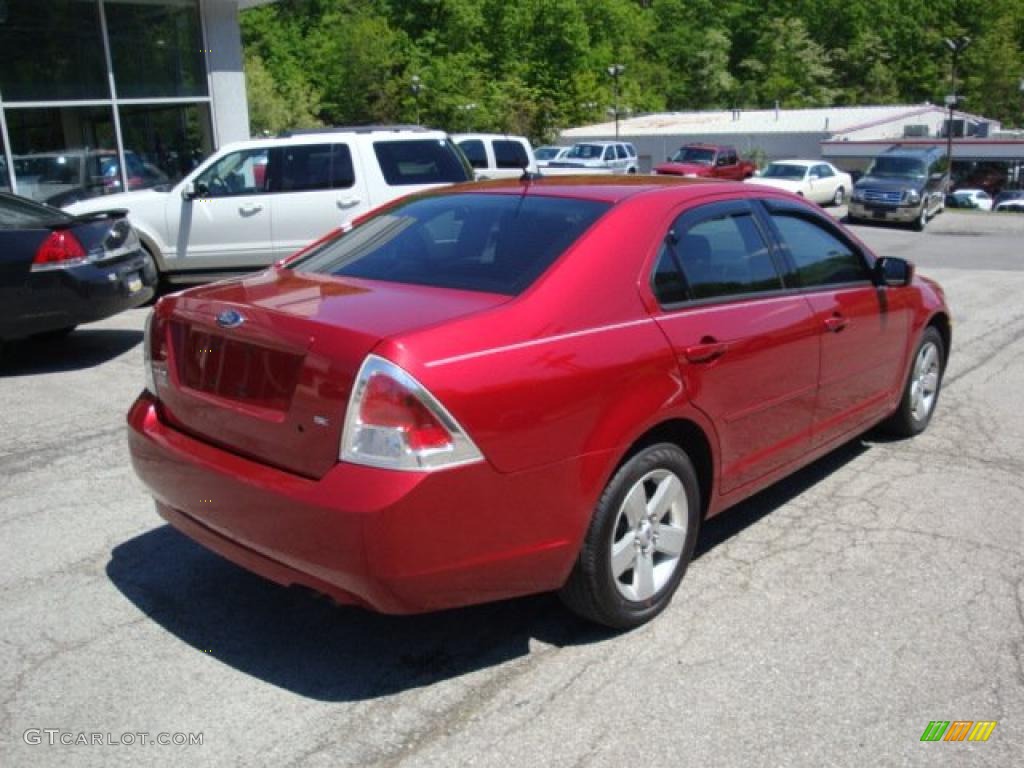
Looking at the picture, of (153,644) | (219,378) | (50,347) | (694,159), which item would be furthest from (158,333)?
(694,159)

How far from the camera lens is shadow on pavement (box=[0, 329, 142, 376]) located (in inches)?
304

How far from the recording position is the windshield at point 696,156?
117 feet

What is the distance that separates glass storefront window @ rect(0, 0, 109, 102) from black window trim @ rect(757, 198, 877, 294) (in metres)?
13.1

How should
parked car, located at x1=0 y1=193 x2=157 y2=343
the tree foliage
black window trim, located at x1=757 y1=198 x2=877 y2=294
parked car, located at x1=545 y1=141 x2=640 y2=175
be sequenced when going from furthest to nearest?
the tree foliage < parked car, located at x1=545 y1=141 x2=640 y2=175 < parked car, located at x1=0 y1=193 x2=157 y2=343 < black window trim, located at x1=757 y1=198 x2=877 y2=294

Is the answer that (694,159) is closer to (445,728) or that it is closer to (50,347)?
(50,347)

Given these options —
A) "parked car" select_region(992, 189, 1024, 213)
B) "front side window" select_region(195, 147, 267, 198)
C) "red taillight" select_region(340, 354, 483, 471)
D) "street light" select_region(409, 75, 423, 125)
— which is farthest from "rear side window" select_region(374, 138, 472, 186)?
"street light" select_region(409, 75, 423, 125)

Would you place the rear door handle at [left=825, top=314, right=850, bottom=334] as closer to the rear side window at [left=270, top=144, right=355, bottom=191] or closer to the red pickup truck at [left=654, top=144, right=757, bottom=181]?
the rear side window at [left=270, top=144, right=355, bottom=191]

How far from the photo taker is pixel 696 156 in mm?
36406

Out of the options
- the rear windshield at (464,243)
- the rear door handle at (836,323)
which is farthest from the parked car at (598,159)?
the rear windshield at (464,243)

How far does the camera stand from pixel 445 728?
2975 mm

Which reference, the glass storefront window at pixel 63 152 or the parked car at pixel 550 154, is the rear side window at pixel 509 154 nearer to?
the glass storefront window at pixel 63 152

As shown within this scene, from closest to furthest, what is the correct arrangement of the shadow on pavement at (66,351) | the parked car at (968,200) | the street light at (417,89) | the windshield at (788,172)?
the shadow on pavement at (66,351)
the windshield at (788,172)
the parked car at (968,200)
the street light at (417,89)

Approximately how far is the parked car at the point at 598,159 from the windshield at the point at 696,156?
193 centimetres

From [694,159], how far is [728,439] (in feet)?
112
